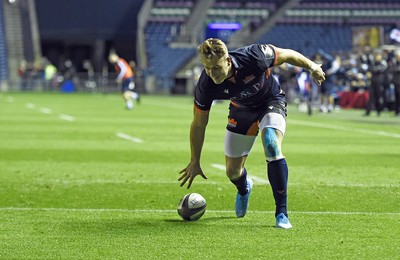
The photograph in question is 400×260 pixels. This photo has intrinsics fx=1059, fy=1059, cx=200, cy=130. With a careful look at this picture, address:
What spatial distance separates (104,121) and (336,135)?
28.1ft

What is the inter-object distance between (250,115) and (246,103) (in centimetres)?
15

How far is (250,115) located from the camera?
9.68 m

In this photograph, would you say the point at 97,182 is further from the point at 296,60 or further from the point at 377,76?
the point at 377,76

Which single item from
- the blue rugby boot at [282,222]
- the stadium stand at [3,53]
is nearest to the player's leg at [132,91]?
the stadium stand at [3,53]

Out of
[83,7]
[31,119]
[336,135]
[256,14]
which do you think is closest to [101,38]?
[83,7]

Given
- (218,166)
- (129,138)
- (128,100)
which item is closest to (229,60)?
(218,166)

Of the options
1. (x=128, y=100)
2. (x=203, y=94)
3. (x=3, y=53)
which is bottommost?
(x=3, y=53)

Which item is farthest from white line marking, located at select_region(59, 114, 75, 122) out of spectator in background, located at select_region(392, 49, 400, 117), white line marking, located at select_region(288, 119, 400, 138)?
spectator in background, located at select_region(392, 49, 400, 117)

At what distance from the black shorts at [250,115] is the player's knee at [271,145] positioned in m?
0.34

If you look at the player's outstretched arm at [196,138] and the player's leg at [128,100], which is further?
the player's leg at [128,100]

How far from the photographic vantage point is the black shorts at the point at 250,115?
9.55 m

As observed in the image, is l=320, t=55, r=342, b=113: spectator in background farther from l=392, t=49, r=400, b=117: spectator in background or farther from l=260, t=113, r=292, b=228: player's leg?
l=260, t=113, r=292, b=228: player's leg

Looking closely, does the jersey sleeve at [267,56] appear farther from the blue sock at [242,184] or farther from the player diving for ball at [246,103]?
the blue sock at [242,184]

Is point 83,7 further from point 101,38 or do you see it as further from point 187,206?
point 187,206
